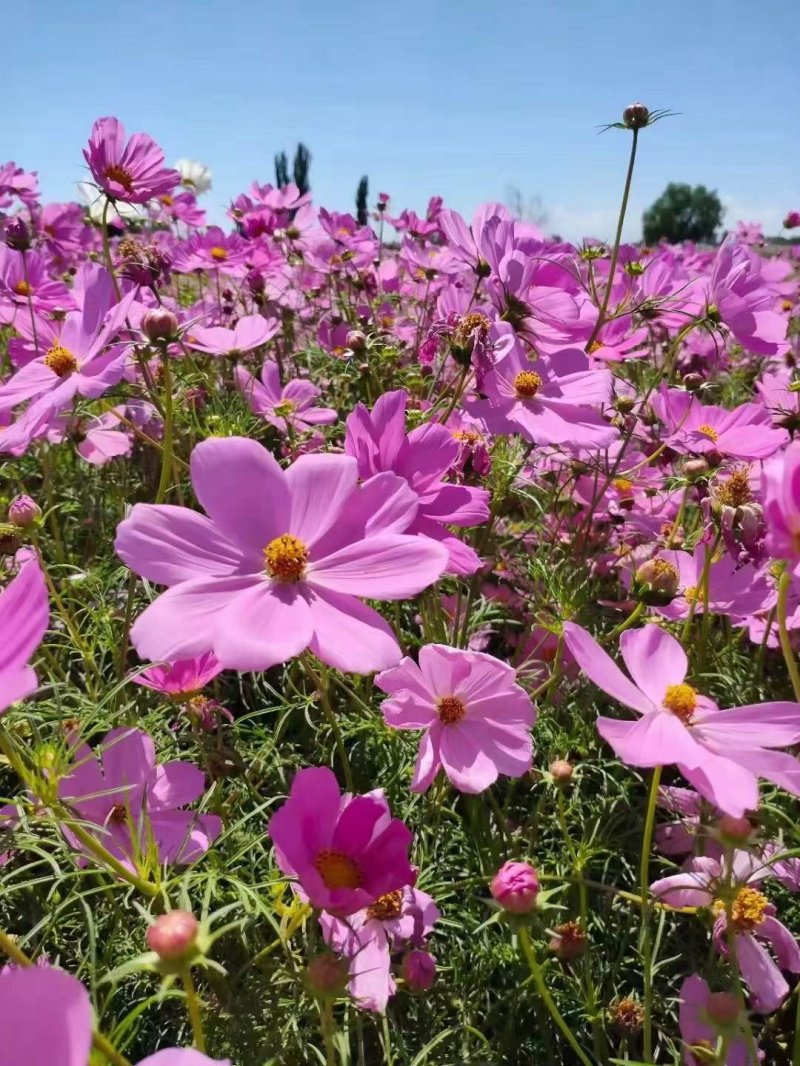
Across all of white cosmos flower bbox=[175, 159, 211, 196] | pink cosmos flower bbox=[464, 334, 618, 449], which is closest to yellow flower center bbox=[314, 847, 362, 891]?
pink cosmos flower bbox=[464, 334, 618, 449]

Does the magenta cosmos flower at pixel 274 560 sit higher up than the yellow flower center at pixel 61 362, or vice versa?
the yellow flower center at pixel 61 362

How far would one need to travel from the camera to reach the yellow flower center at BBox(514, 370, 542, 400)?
913 millimetres

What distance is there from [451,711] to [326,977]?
304 millimetres

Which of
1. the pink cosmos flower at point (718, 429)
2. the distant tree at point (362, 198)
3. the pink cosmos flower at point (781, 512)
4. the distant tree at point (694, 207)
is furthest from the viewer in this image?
the distant tree at point (694, 207)

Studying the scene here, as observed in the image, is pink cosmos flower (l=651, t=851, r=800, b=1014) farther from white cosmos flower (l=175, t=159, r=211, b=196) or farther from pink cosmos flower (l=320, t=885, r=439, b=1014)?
white cosmos flower (l=175, t=159, r=211, b=196)

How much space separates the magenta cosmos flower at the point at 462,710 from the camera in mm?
719

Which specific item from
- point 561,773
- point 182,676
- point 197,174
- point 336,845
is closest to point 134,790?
point 182,676

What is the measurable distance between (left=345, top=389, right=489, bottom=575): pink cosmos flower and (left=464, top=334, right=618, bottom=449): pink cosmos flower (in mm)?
144

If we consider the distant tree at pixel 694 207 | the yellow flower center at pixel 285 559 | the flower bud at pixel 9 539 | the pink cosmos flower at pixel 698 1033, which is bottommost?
the pink cosmos flower at pixel 698 1033

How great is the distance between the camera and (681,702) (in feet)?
2.13

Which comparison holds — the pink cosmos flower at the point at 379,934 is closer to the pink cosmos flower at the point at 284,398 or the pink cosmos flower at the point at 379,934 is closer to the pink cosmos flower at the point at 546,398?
the pink cosmos flower at the point at 546,398

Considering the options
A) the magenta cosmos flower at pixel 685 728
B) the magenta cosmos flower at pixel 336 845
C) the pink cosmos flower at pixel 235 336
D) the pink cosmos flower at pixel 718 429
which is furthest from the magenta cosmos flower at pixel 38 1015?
the pink cosmos flower at pixel 235 336

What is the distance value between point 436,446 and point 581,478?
0.63 metres

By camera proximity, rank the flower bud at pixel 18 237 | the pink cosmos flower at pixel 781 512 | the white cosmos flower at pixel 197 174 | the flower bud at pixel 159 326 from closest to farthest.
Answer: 1. the pink cosmos flower at pixel 781 512
2. the flower bud at pixel 159 326
3. the flower bud at pixel 18 237
4. the white cosmos flower at pixel 197 174
